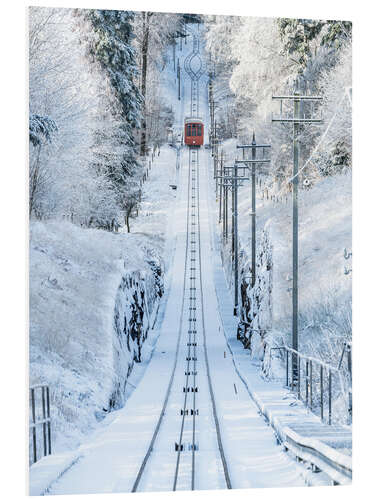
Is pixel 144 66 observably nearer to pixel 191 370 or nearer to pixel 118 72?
pixel 118 72

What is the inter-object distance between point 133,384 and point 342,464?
334 inches

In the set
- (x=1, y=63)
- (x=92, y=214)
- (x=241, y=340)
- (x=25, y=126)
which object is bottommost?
(x=241, y=340)

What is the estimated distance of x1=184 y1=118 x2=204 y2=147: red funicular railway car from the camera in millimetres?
32944

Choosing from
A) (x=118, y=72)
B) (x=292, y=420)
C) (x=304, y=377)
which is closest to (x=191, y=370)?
(x=304, y=377)

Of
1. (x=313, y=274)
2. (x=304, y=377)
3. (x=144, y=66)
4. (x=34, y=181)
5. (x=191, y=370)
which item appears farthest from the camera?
(x=313, y=274)

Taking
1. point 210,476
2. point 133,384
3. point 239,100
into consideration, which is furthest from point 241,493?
point 239,100

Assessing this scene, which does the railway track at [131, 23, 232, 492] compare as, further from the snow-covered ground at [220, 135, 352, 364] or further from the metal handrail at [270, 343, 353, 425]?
the snow-covered ground at [220, 135, 352, 364]

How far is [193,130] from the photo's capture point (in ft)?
111

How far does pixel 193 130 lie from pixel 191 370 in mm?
18610

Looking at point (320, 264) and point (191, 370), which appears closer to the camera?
point (320, 264)

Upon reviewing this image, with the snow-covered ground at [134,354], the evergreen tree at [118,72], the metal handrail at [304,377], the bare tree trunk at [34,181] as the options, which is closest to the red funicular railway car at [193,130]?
the snow-covered ground at [134,354]

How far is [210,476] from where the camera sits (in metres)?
10.1
